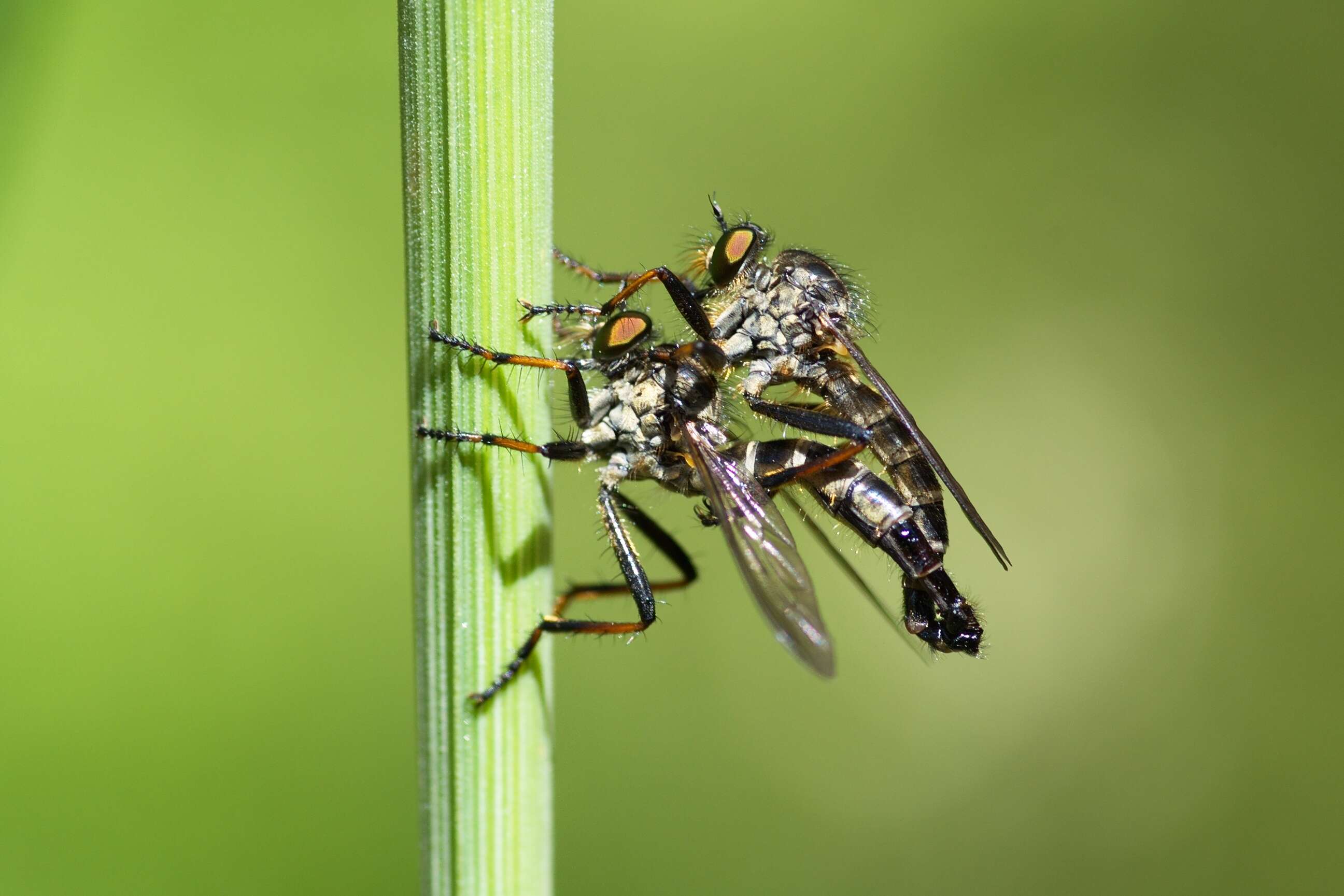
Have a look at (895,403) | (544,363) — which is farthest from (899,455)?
(544,363)

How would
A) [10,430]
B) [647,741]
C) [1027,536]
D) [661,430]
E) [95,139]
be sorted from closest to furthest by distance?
[661,430] → [10,430] → [95,139] → [647,741] → [1027,536]

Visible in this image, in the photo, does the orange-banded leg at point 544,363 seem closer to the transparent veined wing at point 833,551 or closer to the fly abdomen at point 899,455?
the transparent veined wing at point 833,551

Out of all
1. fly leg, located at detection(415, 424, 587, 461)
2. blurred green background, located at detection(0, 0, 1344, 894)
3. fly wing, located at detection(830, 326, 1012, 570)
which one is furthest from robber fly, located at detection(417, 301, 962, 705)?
blurred green background, located at detection(0, 0, 1344, 894)

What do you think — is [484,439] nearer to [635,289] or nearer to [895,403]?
[635,289]

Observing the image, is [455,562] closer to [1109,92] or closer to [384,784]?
[384,784]

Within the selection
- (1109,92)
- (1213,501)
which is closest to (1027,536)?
(1213,501)

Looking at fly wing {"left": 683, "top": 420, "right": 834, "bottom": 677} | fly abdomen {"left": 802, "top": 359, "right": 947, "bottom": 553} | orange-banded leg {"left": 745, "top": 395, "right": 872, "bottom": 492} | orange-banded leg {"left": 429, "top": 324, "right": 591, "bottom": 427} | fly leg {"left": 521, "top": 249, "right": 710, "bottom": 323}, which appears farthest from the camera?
fly abdomen {"left": 802, "top": 359, "right": 947, "bottom": 553}

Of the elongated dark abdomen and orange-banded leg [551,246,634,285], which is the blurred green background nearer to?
the elongated dark abdomen
